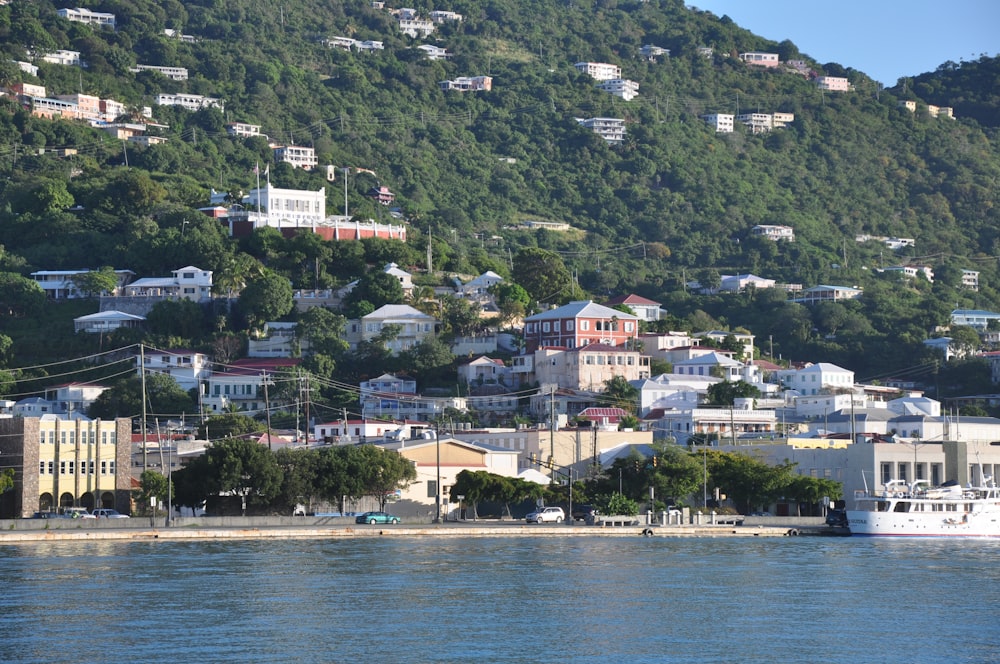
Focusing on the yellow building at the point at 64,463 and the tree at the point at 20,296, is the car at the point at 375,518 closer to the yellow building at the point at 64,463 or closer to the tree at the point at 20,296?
the yellow building at the point at 64,463

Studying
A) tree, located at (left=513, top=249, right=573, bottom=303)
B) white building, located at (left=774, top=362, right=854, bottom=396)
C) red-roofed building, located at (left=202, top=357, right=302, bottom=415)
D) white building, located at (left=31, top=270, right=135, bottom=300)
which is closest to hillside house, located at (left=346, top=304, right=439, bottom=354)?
red-roofed building, located at (left=202, top=357, right=302, bottom=415)

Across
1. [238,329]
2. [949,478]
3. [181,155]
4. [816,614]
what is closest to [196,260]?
[238,329]

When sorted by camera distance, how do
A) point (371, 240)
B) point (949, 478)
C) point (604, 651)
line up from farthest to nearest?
1. point (371, 240)
2. point (949, 478)
3. point (604, 651)

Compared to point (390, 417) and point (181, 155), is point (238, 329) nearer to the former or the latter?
point (390, 417)

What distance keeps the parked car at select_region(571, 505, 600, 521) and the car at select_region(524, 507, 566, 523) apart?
1.04 metres

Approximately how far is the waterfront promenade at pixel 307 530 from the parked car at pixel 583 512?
4112 millimetres

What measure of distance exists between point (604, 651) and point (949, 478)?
6244 cm

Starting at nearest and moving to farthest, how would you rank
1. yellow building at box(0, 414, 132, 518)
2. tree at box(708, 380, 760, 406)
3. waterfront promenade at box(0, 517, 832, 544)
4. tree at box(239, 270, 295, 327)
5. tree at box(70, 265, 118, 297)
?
waterfront promenade at box(0, 517, 832, 544) → yellow building at box(0, 414, 132, 518) → tree at box(708, 380, 760, 406) → tree at box(239, 270, 295, 327) → tree at box(70, 265, 118, 297)

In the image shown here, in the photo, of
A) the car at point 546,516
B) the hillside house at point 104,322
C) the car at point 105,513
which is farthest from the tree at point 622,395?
the car at point 105,513

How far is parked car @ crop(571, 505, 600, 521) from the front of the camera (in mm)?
91744

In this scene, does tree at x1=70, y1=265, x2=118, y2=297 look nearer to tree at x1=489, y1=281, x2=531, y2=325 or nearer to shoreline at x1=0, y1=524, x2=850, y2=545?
tree at x1=489, y1=281, x2=531, y2=325

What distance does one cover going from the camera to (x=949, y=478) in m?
104

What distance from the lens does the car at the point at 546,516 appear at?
91.0 m

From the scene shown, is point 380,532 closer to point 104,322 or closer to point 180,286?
point 104,322
